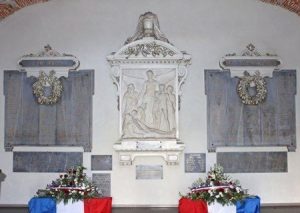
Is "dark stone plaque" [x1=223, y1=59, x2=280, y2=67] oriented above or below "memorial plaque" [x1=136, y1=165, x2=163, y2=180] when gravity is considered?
above

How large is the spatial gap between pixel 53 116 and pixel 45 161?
0.89m

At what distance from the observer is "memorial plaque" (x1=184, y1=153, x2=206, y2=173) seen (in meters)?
8.42

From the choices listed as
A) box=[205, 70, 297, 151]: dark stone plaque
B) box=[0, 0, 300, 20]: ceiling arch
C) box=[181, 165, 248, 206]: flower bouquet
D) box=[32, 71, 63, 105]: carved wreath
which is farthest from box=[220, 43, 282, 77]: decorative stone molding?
box=[32, 71, 63, 105]: carved wreath

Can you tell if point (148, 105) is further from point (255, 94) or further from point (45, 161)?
point (45, 161)

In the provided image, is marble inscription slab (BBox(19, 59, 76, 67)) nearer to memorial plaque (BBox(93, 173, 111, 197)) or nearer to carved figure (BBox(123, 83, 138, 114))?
carved figure (BBox(123, 83, 138, 114))

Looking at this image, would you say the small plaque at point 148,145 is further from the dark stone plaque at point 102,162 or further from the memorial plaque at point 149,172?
the dark stone plaque at point 102,162

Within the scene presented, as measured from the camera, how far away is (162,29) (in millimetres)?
8656

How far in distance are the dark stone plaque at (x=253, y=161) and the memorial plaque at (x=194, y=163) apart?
316 mm

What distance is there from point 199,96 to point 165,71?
0.83 m

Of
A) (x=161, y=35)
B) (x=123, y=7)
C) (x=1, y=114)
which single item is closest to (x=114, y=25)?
(x=123, y=7)

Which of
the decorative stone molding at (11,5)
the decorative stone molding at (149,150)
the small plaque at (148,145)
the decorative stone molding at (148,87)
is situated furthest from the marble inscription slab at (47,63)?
the small plaque at (148,145)

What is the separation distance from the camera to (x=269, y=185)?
844 centimetres

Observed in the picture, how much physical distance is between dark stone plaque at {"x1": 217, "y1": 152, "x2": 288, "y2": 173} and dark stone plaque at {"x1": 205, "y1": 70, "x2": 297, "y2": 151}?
19cm

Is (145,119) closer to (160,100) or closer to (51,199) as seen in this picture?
(160,100)
